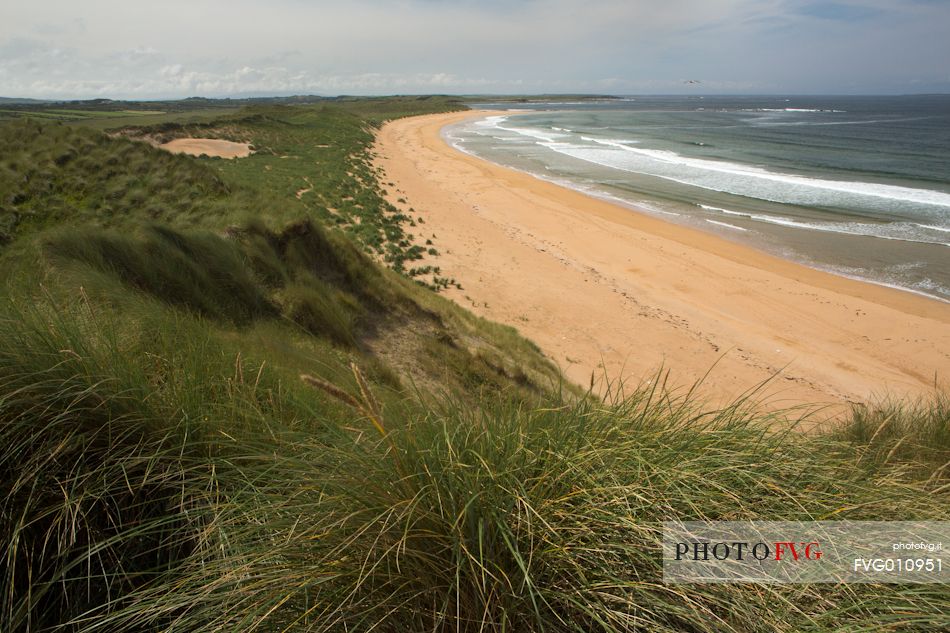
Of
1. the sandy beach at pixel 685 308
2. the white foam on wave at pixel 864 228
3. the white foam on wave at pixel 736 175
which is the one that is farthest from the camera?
the white foam on wave at pixel 736 175

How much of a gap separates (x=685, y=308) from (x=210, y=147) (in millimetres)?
28842

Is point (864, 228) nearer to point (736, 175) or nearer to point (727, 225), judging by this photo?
point (727, 225)

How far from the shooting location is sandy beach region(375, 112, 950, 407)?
10688mm

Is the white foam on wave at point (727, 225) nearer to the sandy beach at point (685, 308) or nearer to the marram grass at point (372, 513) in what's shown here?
the sandy beach at point (685, 308)

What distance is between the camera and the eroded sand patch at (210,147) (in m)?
28.4

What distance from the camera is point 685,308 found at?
13922 mm

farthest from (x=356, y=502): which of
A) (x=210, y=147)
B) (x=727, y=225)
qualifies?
(x=210, y=147)

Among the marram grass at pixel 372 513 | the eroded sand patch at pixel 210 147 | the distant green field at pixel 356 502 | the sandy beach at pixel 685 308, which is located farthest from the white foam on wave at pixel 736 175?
the marram grass at pixel 372 513

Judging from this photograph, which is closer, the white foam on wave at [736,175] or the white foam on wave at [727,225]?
the white foam on wave at [727,225]

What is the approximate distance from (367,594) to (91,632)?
38.6 inches

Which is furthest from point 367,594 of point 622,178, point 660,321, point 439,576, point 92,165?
point 622,178

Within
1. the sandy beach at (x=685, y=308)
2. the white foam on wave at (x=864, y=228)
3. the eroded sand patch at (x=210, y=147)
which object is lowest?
the sandy beach at (x=685, y=308)

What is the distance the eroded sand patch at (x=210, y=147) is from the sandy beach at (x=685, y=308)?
14178mm

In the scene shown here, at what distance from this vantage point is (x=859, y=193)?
28844mm
